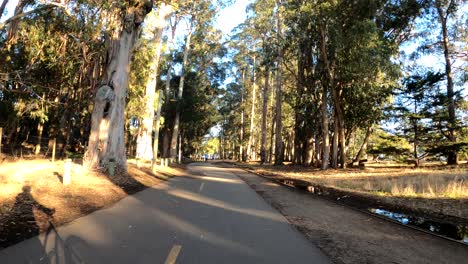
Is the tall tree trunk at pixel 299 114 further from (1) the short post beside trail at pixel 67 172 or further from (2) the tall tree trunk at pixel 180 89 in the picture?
(1) the short post beside trail at pixel 67 172

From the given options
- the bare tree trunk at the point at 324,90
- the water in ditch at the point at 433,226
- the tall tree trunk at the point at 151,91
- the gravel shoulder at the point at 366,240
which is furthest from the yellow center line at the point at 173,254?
the bare tree trunk at the point at 324,90

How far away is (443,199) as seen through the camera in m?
13.3

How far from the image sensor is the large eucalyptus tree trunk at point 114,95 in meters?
18.6

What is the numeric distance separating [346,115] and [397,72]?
29.6 feet

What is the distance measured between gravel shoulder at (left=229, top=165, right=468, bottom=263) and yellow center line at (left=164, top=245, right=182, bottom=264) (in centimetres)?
253

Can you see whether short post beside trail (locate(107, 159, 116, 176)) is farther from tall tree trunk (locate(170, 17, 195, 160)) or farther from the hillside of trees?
tall tree trunk (locate(170, 17, 195, 160))

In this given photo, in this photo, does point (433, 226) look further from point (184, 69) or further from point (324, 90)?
point (184, 69)

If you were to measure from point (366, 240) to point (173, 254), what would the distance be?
4042mm

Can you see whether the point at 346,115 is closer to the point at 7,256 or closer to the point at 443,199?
the point at 443,199

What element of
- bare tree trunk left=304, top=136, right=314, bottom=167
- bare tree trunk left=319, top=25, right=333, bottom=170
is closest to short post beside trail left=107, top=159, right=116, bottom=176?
bare tree trunk left=319, top=25, right=333, bottom=170

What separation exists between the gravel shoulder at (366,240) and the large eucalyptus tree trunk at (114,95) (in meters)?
10.0

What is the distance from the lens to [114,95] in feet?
62.3

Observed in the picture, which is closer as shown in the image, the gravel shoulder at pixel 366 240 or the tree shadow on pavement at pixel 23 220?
the gravel shoulder at pixel 366 240

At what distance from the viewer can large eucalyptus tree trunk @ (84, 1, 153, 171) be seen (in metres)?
18.6
